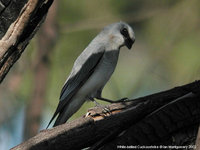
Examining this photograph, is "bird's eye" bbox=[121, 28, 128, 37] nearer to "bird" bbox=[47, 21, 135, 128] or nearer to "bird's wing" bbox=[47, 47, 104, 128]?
"bird" bbox=[47, 21, 135, 128]

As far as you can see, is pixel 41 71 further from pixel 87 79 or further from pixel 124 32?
pixel 87 79

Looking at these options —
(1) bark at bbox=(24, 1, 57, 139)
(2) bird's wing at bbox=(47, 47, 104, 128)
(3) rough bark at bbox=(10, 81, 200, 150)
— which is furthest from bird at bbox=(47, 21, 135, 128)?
(1) bark at bbox=(24, 1, 57, 139)

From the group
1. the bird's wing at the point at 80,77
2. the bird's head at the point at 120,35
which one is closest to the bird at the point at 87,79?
the bird's wing at the point at 80,77

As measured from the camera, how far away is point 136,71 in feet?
21.2

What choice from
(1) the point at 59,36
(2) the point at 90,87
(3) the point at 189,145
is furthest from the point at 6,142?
(3) the point at 189,145

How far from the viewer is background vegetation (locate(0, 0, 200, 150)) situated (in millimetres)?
5422

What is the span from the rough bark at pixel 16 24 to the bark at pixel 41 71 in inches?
150

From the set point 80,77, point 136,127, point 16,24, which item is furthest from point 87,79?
point 16,24

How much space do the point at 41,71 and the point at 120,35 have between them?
2050mm

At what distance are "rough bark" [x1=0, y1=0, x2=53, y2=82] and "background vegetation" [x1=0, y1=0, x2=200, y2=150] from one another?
233cm

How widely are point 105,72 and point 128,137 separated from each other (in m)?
2.02

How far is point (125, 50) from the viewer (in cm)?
761

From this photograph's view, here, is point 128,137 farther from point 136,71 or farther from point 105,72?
point 136,71

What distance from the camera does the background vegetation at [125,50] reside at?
17.8 feet
